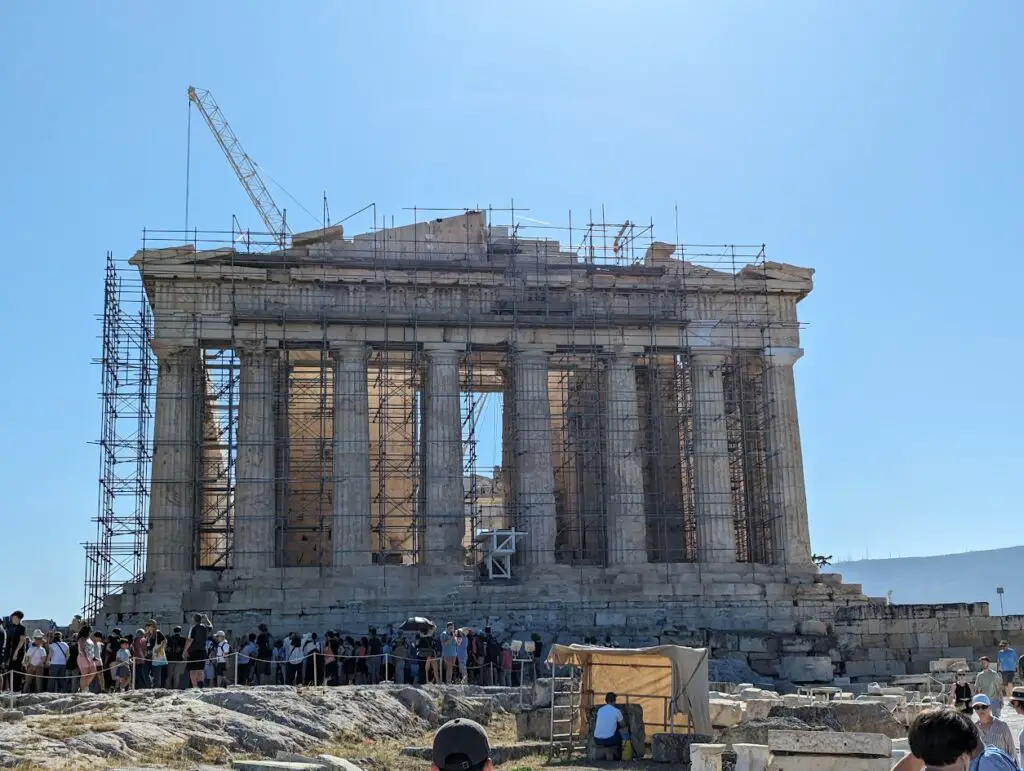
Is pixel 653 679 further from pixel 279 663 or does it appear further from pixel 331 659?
pixel 279 663

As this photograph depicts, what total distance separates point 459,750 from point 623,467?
34913 mm

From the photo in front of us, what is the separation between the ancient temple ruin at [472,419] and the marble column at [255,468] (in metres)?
0.06

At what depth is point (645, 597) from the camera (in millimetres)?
38469

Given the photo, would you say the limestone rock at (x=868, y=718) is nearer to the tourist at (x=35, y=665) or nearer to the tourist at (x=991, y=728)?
the tourist at (x=991, y=728)

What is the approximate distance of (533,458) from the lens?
40.3 meters

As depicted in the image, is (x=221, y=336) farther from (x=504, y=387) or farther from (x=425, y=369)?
(x=504, y=387)

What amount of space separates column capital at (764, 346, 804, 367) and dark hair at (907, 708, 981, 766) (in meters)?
35.9

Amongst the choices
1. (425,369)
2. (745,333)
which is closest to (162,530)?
(425,369)

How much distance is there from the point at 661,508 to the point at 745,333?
20.5 ft

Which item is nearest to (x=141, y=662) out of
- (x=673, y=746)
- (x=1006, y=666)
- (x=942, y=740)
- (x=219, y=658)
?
(x=219, y=658)

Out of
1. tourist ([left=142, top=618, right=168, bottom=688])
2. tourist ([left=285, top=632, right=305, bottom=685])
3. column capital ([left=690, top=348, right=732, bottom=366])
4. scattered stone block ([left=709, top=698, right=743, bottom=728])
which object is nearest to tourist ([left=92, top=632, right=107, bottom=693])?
tourist ([left=142, top=618, right=168, bottom=688])

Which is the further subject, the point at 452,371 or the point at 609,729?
the point at 452,371

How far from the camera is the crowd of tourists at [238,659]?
2436 cm

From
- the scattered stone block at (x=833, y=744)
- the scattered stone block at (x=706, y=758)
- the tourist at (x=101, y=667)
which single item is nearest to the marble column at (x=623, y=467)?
the tourist at (x=101, y=667)
